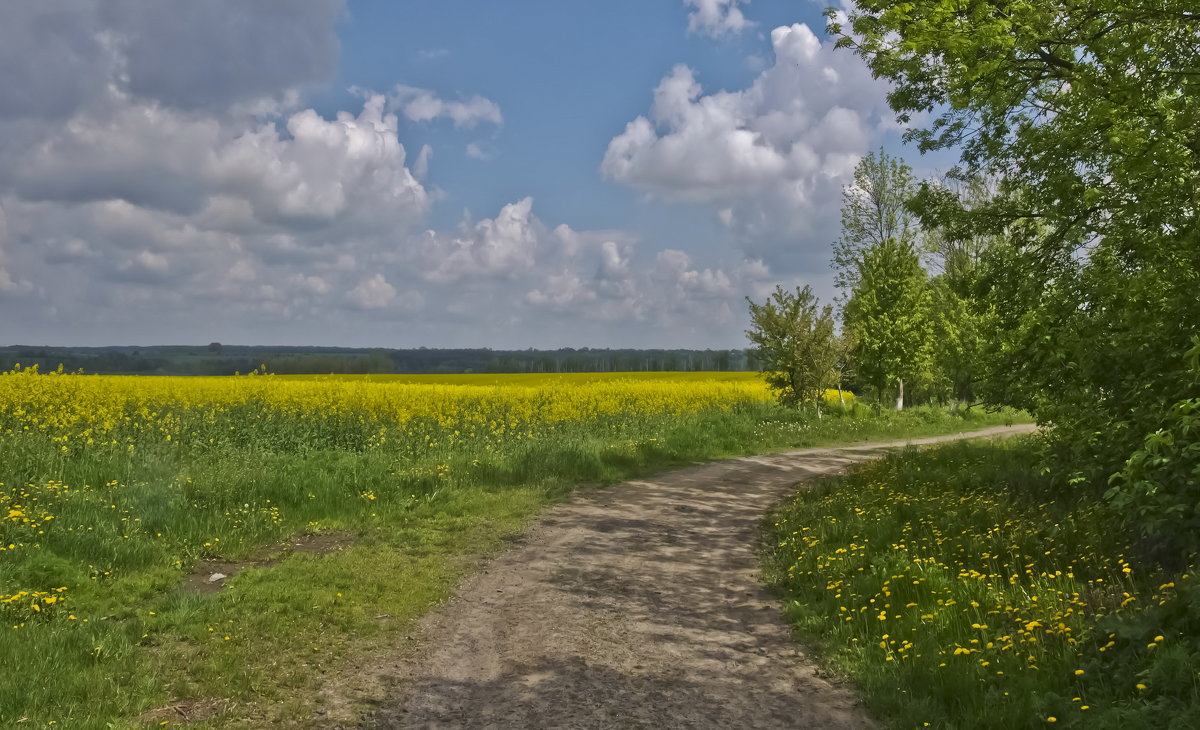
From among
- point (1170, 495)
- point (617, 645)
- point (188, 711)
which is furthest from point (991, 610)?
point (188, 711)

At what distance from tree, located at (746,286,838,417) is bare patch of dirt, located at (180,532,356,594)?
1992 cm

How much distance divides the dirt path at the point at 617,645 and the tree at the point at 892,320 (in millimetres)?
22132

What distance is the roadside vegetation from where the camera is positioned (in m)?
5.13

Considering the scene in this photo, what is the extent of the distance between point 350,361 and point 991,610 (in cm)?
5809

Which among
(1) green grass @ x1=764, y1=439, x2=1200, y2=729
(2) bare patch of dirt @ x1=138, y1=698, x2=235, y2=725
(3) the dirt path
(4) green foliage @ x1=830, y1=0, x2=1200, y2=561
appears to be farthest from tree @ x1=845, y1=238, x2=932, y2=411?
(2) bare patch of dirt @ x1=138, y1=698, x2=235, y2=725

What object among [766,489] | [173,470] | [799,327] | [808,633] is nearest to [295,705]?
[808,633]

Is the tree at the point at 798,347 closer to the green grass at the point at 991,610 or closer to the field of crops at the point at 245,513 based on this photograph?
the field of crops at the point at 245,513

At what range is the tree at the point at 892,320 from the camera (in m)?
30.5

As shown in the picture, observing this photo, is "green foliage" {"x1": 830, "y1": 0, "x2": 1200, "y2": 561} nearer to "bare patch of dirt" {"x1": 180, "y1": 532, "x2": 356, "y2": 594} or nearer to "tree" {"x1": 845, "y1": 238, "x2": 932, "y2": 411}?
"bare patch of dirt" {"x1": 180, "y1": 532, "x2": 356, "y2": 594}

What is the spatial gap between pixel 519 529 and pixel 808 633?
504 cm

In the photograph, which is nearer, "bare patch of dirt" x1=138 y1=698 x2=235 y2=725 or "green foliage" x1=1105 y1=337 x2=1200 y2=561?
"bare patch of dirt" x1=138 y1=698 x2=235 y2=725

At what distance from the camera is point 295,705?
5250mm

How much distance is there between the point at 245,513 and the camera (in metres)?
10.5

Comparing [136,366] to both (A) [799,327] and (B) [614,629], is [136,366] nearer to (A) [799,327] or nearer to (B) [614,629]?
(A) [799,327]
